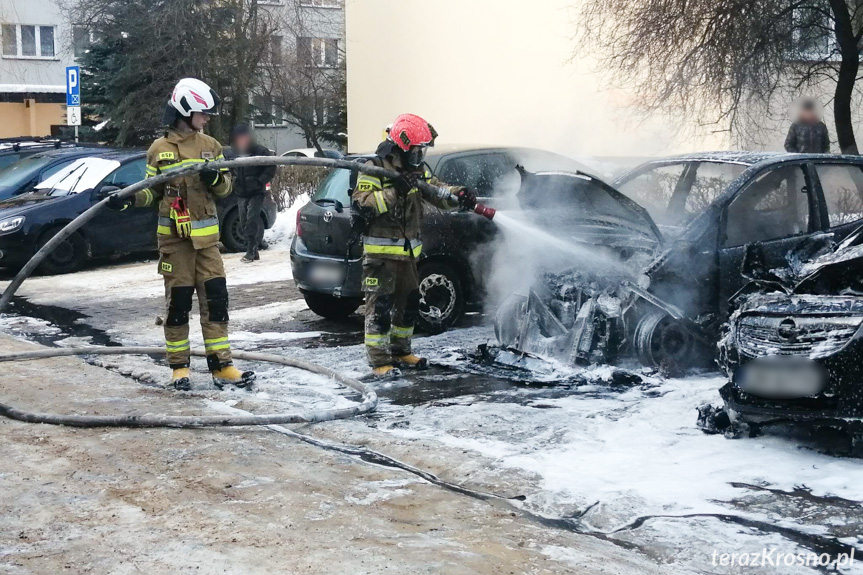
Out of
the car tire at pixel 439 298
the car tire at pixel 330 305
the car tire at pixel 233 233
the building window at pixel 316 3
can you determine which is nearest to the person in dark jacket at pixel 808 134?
the car tire at pixel 439 298

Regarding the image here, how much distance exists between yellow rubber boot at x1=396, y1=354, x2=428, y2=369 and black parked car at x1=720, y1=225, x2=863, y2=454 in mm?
2638

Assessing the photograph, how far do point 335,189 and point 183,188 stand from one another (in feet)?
8.77

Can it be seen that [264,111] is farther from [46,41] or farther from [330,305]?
[330,305]

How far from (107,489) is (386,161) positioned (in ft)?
11.6

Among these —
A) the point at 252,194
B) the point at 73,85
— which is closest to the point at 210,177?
the point at 252,194

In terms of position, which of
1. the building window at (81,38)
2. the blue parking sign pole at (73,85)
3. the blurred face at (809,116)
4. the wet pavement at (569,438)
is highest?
the building window at (81,38)

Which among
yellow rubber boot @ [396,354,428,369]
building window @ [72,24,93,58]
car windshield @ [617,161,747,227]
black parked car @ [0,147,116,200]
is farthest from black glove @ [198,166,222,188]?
building window @ [72,24,93,58]

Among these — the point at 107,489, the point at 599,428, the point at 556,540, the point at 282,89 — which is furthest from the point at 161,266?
the point at 282,89

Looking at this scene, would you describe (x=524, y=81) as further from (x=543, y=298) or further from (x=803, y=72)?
(x=543, y=298)

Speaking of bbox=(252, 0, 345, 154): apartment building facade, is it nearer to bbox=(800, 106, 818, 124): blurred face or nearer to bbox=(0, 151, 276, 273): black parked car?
bbox=(0, 151, 276, 273): black parked car

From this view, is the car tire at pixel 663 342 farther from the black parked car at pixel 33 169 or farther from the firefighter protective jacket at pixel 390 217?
the black parked car at pixel 33 169

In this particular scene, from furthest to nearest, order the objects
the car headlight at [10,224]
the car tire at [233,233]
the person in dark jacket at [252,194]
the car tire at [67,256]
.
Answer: the car tire at [233,233] < the person in dark jacket at [252,194] < the car tire at [67,256] < the car headlight at [10,224]

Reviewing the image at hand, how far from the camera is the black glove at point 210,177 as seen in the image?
705 cm

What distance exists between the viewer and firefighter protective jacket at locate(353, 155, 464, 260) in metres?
7.53
